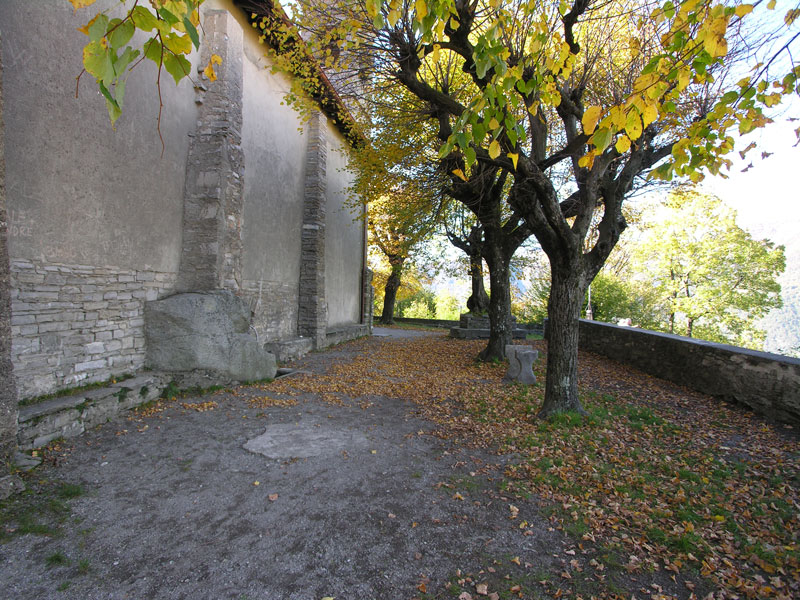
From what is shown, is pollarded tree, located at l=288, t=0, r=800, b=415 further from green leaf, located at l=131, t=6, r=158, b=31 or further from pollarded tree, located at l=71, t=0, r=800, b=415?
green leaf, located at l=131, t=6, r=158, b=31

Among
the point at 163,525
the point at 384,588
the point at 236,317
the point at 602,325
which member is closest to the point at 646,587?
the point at 384,588

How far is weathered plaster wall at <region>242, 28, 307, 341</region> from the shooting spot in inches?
324

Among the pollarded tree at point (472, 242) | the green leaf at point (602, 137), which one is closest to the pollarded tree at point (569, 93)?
the green leaf at point (602, 137)

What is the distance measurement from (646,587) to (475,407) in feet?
11.6

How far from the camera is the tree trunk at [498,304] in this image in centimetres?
952

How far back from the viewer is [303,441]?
175 inches

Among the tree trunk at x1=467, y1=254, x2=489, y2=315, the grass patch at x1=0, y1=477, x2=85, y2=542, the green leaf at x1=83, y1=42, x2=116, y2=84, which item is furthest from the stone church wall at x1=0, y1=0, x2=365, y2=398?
the tree trunk at x1=467, y1=254, x2=489, y2=315

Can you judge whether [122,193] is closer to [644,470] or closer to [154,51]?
[154,51]

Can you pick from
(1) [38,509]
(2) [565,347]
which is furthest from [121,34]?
(2) [565,347]

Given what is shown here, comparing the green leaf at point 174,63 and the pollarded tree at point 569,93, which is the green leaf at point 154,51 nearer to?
the green leaf at point 174,63

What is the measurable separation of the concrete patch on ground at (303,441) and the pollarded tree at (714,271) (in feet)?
83.9

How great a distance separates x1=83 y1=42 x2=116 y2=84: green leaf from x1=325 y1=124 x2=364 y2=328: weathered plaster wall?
990 centimetres

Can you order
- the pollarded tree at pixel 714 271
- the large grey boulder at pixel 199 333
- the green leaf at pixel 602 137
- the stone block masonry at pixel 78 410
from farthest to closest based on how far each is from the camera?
1. the pollarded tree at pixel 714 271
2. the large grey boulder at pixel 199 333
3. the stone block masonry at pixel 78 410
4. the green leaf at pixel 602 137

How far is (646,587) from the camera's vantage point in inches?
94.4
